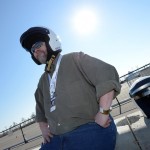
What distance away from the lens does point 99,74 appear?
2301 millimetres

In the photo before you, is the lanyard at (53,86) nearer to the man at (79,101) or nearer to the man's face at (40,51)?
the man at (79,101)

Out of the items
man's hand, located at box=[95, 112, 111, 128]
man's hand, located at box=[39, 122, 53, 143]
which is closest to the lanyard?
man's hand, located at box=[39, 122, 53, 143]

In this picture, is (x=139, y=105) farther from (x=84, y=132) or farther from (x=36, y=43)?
(x=36, y=43)

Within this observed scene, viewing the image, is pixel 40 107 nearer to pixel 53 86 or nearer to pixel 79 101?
pixel 53 86

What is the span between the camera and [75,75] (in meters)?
2.47

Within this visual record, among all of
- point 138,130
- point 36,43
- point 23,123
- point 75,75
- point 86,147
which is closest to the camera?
point 86,147

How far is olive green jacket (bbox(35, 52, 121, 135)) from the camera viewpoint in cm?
229

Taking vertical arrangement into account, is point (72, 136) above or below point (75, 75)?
below

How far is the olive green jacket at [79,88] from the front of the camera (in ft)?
7.51

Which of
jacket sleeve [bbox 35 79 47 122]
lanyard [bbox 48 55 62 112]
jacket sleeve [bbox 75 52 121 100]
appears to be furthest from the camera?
jacket sleeve [bbox 35 79 47 122]

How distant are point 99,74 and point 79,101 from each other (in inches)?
12.9

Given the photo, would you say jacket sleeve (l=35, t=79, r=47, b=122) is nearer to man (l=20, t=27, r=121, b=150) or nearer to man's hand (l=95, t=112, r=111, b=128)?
man (l=20, t=27, r=121, b=150)

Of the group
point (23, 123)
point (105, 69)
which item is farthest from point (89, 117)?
point (23, 123)

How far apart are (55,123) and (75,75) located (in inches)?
20.6
